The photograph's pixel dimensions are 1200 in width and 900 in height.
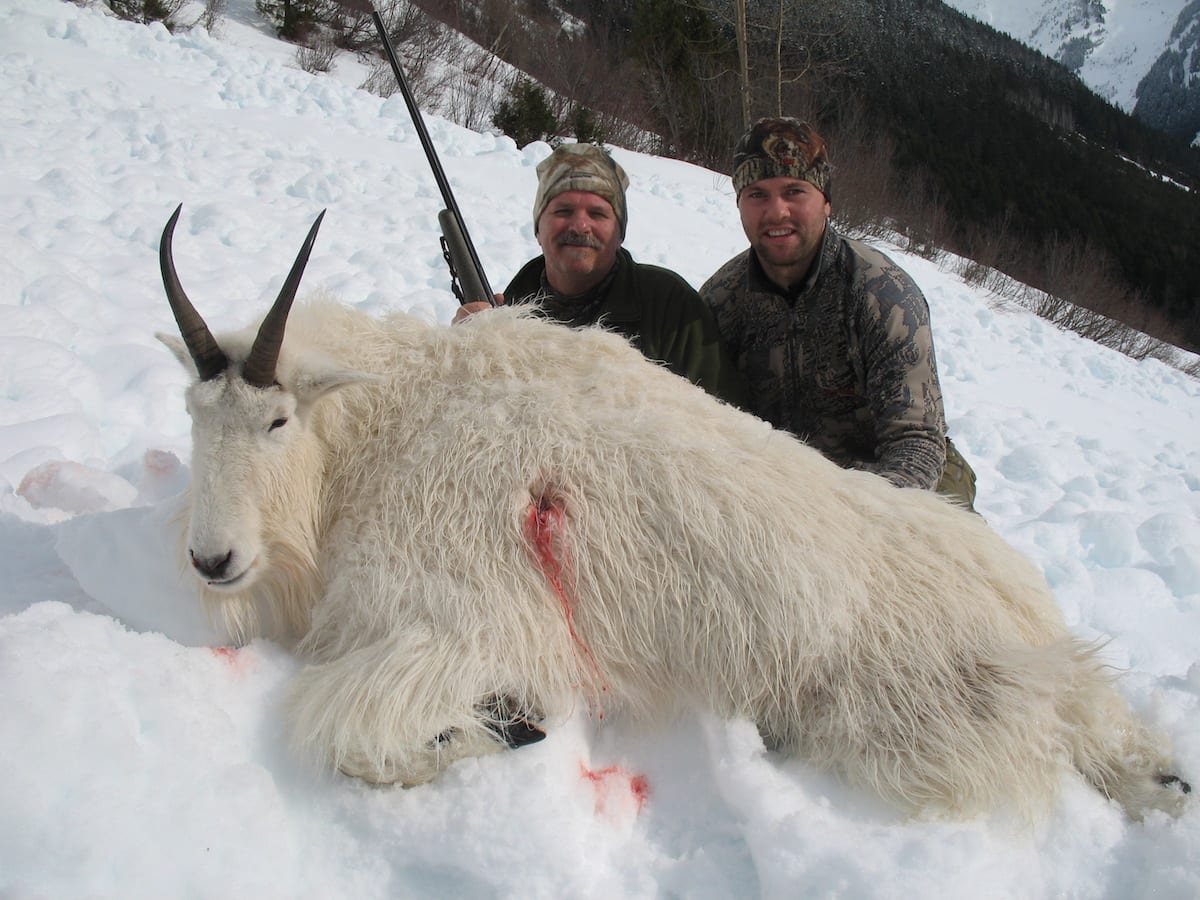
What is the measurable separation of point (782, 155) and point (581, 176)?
89cm

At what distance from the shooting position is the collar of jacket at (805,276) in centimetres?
351

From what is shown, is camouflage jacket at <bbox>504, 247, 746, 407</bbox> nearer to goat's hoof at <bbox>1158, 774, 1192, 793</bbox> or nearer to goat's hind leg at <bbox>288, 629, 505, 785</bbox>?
goat's hind leg at <bbox>288, 629, 505, 785</bbox>

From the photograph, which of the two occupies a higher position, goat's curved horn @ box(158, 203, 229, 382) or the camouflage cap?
the camouflage cap

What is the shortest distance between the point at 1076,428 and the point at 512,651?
21.5 ft

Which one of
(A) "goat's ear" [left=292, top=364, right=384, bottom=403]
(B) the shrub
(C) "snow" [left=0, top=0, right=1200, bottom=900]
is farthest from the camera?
(B) the shrub

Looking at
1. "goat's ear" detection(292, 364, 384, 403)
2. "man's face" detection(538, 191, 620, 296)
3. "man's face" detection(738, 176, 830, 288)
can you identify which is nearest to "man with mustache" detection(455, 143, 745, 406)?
"man's face" detection(538, 191, 620, 296)

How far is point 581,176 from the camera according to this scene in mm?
3541

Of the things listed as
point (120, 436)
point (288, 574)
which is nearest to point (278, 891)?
point (288, 574)

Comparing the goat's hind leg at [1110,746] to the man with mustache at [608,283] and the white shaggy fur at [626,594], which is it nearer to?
the white shaggy fur at [626,594]

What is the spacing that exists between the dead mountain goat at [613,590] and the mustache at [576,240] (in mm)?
1344

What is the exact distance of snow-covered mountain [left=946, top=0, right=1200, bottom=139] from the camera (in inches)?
3814

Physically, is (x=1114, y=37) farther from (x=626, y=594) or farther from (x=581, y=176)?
(x=626, y=594)

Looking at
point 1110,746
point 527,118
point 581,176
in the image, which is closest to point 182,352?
point 581,176

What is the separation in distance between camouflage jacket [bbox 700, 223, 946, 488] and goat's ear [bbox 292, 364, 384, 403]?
1.95 metres
